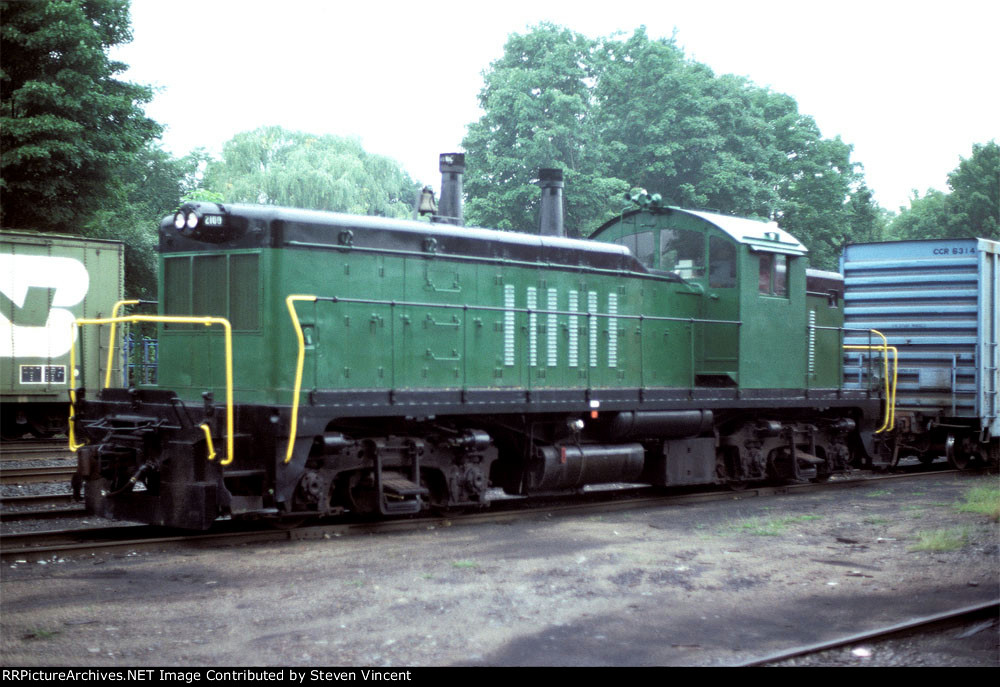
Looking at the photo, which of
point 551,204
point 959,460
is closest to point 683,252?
point 551,204

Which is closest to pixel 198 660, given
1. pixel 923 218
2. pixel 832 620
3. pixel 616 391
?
pixel 832 620

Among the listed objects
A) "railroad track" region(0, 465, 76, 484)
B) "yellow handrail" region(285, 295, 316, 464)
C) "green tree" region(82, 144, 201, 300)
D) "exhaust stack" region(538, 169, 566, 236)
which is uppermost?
"green tree" region(82, 144, 201, 300)

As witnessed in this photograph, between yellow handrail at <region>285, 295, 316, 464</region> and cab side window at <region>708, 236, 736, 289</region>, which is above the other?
cab side window at <region>708, 236, 736, 289</region>

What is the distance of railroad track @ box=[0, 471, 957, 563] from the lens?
792 centimetres

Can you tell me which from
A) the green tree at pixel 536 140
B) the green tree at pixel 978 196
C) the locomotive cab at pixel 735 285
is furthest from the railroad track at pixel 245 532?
the green tree at pixel 978 196

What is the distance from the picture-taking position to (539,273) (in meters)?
10.8

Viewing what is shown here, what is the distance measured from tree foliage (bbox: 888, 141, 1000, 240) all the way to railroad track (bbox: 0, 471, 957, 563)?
38.9 meters

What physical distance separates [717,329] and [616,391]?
6.55 ft

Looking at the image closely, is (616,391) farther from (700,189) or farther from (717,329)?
(700,189)

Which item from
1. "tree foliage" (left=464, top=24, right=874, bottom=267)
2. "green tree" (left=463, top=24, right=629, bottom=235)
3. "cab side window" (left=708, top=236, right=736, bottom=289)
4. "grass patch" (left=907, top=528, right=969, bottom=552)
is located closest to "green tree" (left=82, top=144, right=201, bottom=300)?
"cab side window" (left=708, top=236, right=736, bottom=289)

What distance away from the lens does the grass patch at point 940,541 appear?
8453 millimetres

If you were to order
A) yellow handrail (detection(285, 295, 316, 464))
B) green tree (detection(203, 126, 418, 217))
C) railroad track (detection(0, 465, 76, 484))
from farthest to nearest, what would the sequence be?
green tree (detection(203, 126, 418, 217))
railroad track (detection(0, 465, 76, 484))
yellow handrail (detection(285, 295, 316, 464))

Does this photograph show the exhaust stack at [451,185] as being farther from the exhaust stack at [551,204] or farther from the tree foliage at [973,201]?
the tree foliage at [973,201]

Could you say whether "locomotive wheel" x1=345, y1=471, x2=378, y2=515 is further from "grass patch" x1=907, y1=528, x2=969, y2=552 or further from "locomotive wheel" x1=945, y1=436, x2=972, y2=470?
"locomotive wheel" x1=945, y1=436, x2=972, y2=470
